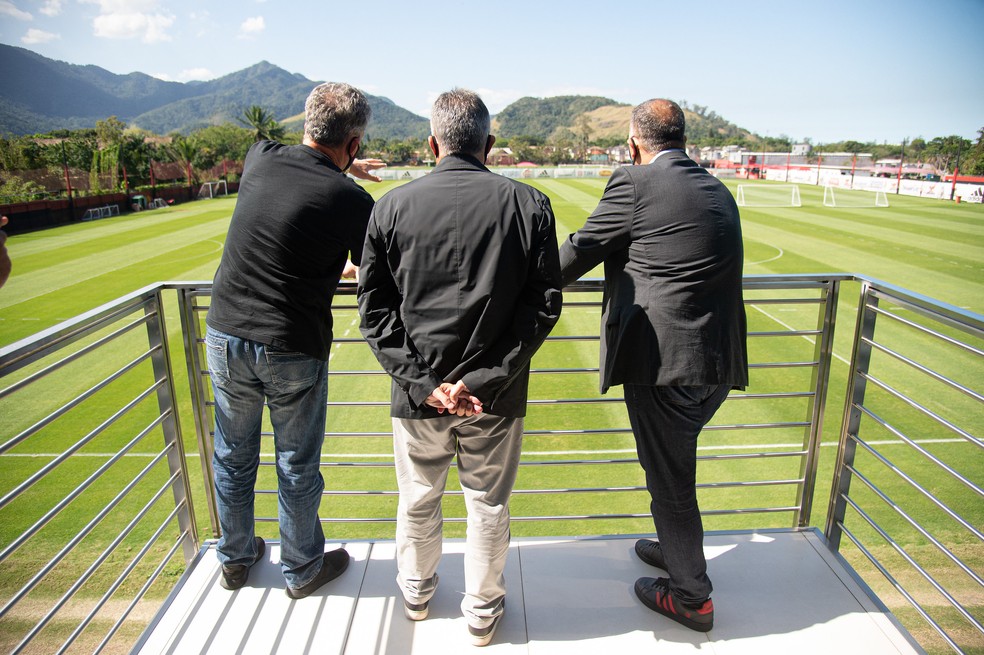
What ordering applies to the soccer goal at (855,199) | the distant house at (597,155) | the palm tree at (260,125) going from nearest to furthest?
1. the soccer goal at (855,199)
2. the palm tree at (260,125)
3. the distant house at (597,155)

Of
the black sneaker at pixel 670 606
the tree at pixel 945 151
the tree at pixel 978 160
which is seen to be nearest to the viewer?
the black sneaker at pixel 670 606

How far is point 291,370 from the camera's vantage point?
208 centimetres

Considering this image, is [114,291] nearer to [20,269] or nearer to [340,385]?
[20,269]

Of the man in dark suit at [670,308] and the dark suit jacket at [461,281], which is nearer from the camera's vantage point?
the dark suit jacket at [461,281]

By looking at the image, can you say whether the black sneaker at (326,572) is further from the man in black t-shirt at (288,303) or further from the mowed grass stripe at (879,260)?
the mowed grass stripe at (879,260)

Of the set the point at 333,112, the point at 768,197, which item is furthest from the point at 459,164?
the point at 768,197

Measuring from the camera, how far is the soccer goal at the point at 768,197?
31.1 m

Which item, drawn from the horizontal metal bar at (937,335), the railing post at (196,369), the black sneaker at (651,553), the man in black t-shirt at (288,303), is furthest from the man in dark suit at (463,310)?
the horizontal metal bar at (937,335)

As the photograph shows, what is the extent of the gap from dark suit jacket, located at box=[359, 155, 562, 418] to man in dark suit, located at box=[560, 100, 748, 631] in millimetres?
326

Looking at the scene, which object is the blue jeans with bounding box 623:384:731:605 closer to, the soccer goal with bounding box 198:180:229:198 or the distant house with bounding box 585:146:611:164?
the soccer goal with bounding box 198:180:229:198

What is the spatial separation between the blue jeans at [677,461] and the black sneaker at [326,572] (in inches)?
50.9

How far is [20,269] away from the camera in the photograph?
51.6 ft

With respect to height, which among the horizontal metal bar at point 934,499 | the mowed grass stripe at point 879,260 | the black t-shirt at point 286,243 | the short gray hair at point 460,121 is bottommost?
the mowed grass stripe at point 879,260

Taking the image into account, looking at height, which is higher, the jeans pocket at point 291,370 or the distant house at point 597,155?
the distant house at point 597,155
